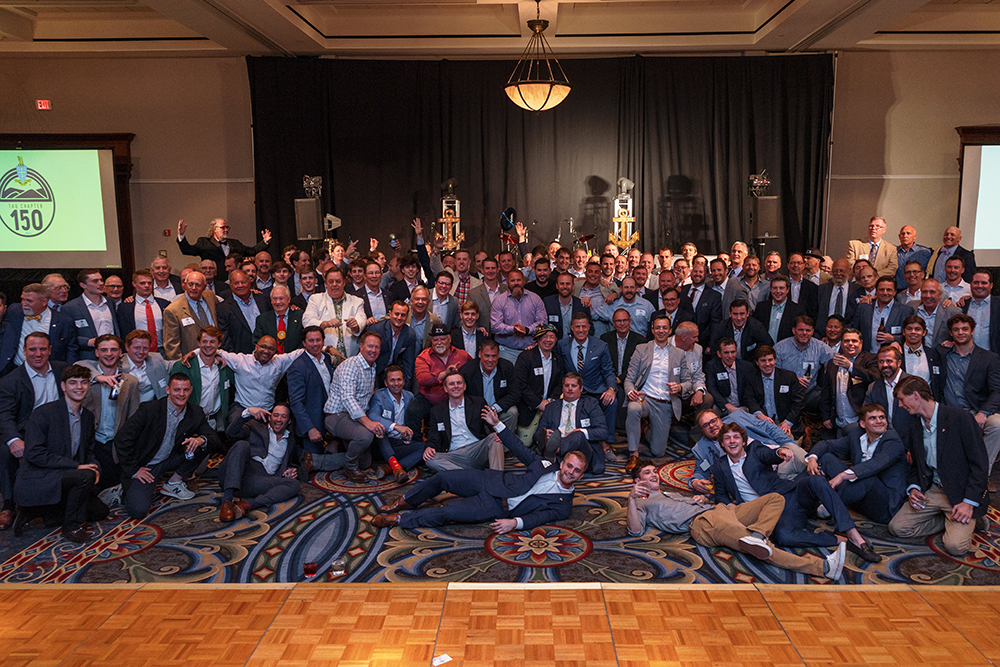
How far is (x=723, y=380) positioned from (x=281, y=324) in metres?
3.72

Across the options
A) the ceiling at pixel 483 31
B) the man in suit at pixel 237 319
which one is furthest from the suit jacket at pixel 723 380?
the ceiling at pixel 483 31

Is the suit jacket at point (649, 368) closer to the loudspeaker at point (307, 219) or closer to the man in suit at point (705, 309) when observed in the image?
the man in suit at point (705, 309)

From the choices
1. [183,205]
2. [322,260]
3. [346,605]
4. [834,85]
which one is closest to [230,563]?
[346,605]

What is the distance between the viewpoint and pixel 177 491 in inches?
205

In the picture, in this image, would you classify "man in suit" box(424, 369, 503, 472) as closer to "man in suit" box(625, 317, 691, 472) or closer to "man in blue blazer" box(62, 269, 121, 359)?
"man in suit" box(625, 317, 691, 472)

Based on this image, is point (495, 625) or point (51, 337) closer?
point (495, 625)

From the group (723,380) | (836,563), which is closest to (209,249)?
(723,380)

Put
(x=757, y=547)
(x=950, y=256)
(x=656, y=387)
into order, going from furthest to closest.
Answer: (x=950, y=256)
(x=656, y=387)
(x=757, y=547)

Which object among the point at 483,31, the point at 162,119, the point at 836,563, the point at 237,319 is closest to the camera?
the point at 836,563

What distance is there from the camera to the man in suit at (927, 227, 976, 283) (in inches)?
296

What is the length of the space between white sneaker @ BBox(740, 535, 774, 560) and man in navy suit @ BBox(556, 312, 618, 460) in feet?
6.43

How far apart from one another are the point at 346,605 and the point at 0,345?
3783 mm

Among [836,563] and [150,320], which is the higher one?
[150,320]

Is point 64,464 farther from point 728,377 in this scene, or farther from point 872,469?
point 872,469
